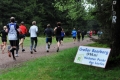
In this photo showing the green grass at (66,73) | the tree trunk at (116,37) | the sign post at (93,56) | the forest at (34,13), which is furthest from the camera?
the forest at (34,13)

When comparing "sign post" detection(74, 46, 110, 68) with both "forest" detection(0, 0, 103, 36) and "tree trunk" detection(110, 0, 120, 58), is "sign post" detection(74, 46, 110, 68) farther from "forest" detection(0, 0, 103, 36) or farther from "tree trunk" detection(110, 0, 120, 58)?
"forest" detection(0, 0, 103, 36)

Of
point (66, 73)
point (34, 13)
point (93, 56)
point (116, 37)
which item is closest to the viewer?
point (66, 73)

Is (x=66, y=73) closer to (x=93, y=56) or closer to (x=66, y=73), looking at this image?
(x=66, y=73)

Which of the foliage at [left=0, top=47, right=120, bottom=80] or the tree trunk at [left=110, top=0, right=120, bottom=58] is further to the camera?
the tree trunk at [left=110, top=0, right=120, bottom=58]

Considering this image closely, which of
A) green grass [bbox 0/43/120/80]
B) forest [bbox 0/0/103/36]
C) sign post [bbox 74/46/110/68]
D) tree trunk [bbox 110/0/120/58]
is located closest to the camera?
green grass [bbox 0/43/120/80]

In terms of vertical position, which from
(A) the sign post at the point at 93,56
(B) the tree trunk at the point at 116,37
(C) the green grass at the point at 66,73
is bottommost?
(C) the green grass at the point at 66,73

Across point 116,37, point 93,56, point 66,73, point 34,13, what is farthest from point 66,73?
point 34,13

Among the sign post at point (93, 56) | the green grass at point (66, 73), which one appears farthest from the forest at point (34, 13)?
the green grass at point (66, 73)

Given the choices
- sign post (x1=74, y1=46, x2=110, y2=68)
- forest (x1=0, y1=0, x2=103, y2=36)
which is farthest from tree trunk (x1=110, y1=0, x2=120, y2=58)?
forest (x1=0, y1=0, x2=103, y2=36)

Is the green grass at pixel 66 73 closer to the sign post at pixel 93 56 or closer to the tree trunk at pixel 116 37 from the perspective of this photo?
the sign post at pixel 93 56

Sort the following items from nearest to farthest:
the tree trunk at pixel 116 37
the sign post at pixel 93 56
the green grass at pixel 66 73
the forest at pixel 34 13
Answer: the green grass at pixel 66 73
the sign post at pixel 93 56
the tree trunk at pixel 116 37
the forest at pixel 34 13

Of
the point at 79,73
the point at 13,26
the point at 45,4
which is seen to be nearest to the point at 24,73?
the point at 79,73

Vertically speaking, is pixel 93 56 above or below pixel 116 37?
below

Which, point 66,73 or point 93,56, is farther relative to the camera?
point 93,56
